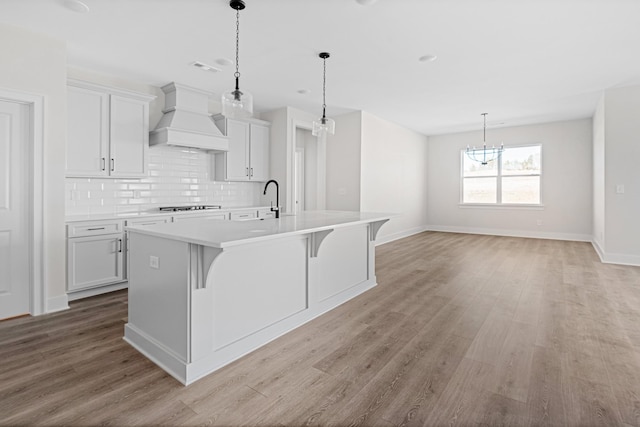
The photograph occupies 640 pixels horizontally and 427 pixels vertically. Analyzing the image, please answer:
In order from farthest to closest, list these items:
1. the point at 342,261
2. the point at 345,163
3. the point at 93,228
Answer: the point at 345,163 < the point at 93,228 < the point at 342,261

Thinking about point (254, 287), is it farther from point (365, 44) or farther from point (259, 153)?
point (259, 153)

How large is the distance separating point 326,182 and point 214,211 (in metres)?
2.77

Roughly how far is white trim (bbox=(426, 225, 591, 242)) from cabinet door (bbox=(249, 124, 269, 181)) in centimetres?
553

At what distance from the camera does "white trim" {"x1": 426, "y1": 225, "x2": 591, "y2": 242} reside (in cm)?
773

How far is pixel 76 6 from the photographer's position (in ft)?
9.32

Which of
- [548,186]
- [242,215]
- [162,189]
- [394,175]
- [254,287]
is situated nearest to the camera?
[254,287]

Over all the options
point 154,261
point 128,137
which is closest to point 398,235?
point 128,137

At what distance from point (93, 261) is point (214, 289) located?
93.8 inches

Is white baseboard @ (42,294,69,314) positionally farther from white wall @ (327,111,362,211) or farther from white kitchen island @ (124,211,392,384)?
white wall @ (327,111,362,211)

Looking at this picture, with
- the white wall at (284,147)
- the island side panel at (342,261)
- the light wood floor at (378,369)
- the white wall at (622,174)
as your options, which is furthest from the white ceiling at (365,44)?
the light wood floor at (378,369)

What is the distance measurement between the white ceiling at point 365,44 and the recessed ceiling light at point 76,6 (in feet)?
0.18

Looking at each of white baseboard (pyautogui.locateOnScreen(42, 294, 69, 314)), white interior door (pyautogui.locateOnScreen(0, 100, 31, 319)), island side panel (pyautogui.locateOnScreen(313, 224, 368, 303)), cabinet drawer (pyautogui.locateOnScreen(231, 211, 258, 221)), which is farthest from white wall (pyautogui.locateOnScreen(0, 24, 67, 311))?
island side panel (pyautogui.locateOnScreen(313, 224, 368, 303))

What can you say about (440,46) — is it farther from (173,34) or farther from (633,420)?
(633,420)

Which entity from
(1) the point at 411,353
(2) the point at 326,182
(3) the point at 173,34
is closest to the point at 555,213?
(2) the point at 326,182
